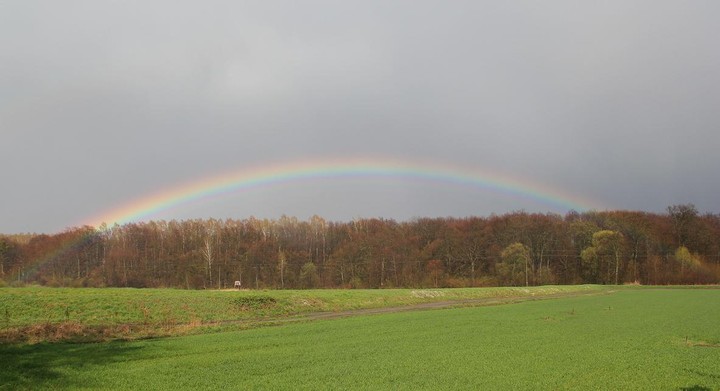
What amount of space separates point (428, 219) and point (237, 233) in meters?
66.5

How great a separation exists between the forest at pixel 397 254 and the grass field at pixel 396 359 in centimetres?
10144

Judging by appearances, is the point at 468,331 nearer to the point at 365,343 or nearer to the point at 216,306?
the point at 365,343

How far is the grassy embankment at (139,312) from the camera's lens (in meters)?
32.8

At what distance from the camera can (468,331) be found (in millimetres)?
34000

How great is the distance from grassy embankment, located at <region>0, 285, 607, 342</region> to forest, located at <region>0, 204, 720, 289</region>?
7739 cm

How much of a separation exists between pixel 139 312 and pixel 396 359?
101ft

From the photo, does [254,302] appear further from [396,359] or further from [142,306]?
[396,359]

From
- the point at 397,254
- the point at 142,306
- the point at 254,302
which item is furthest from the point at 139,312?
the point at 397,254

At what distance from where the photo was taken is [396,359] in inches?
908

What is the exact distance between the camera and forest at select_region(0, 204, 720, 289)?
442 feet

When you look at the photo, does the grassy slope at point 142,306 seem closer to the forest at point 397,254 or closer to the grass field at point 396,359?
the grass field at point 396,359

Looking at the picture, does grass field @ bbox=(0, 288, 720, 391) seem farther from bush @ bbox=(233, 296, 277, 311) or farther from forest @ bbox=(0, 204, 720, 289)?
forest @ bbox=(0, 204, 720, 289)

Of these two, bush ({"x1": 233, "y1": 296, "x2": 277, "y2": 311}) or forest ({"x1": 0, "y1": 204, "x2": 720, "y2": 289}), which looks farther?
forest ({"x1": 0, "y1": 204, "x2": 720, "y2": 289})

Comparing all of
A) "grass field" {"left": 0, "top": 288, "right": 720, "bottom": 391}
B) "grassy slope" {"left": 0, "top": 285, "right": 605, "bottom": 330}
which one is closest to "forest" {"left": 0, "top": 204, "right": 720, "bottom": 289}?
"grassy slope" {"left": 0, "top": 285, "right": 605, "bottom": 330}
